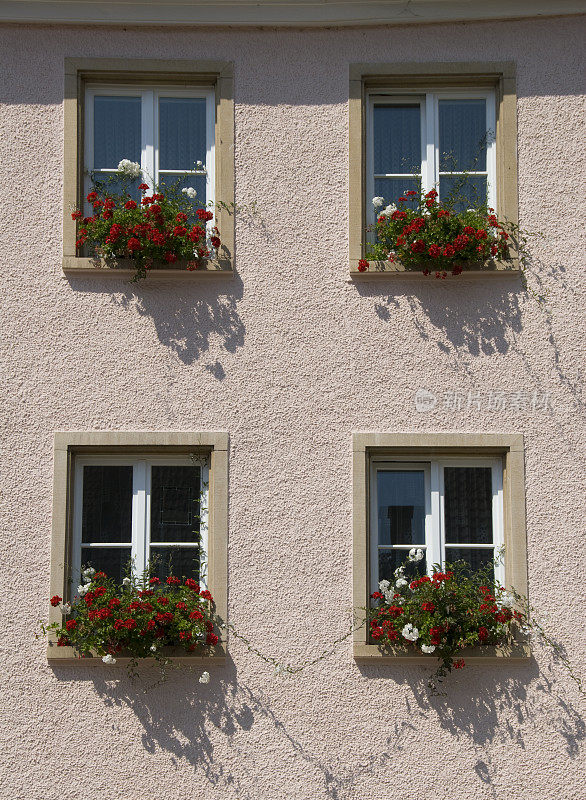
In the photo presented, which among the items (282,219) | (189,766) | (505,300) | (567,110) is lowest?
(189,766)

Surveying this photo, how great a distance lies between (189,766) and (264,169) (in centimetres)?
462

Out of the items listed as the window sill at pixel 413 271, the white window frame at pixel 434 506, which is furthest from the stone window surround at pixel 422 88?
the white window frame at pixel 434 506

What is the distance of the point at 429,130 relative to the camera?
9094mm

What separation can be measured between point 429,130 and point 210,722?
16.4 ft

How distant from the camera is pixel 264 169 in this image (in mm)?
8828

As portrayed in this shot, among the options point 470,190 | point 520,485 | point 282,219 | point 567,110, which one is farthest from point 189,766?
point 567,110

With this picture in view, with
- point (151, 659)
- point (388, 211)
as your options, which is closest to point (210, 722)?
point (151, 659)

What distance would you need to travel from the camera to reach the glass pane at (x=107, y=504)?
855 centimetres

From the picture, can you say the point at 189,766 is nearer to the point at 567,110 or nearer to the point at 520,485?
the point at 520,485

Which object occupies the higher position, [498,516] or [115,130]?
[115,130]

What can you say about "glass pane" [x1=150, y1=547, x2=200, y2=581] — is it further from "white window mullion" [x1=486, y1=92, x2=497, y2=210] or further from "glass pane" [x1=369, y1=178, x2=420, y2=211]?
"white window mullion" [x1=486, y1=92, x2=497, y2=210]

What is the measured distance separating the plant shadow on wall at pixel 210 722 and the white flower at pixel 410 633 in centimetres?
100

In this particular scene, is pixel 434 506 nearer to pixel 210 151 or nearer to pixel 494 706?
pixel 494 706

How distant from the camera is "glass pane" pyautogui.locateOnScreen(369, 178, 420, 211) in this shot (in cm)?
903
